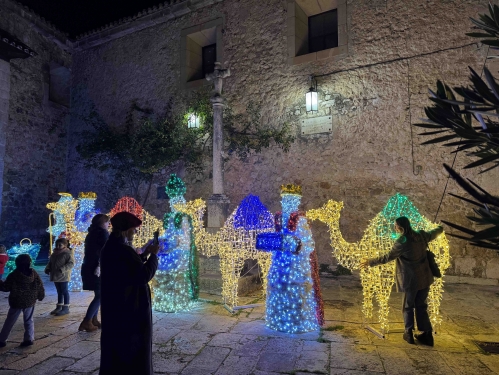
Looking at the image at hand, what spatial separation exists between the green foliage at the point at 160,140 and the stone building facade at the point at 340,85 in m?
0.30

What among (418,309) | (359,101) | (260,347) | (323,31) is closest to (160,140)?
(323,31)

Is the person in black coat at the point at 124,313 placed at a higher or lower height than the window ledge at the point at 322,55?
lower

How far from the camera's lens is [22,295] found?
12.2ft

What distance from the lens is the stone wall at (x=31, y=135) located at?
10.6 metres

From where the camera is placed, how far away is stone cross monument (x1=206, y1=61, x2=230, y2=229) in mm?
7531

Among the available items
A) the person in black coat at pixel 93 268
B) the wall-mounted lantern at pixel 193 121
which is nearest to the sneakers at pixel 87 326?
the person in black coat at pixel 93 268

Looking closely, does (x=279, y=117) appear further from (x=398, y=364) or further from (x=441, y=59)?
(x=398, y=364)

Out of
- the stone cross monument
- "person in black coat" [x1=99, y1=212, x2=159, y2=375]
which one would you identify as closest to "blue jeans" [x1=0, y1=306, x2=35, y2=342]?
"person in black coat" [x1=99, y1=212, x2=159, y2=375]

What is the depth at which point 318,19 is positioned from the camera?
9.34 m

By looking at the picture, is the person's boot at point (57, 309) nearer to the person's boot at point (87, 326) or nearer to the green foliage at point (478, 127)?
the person's boot at point (87, 326)

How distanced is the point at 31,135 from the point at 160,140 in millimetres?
4819

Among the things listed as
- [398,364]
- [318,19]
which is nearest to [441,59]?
[318,19]

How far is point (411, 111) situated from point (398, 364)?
5992 mm

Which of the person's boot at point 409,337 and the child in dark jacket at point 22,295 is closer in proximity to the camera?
the child in dark jacket at point 22,295
